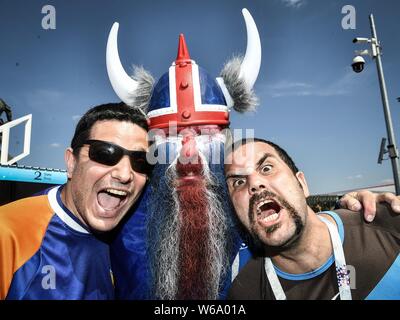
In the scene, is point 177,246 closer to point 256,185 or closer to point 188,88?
point 256,185

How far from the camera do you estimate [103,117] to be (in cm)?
220

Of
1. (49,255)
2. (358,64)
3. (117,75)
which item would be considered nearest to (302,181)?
(117,75)

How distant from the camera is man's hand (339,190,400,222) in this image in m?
1.93

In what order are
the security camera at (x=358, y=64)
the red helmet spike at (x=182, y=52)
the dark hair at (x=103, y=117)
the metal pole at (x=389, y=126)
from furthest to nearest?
1. the security camera at (x=358, y=64)
2. the metal pole at (x=389, y=126)
3. the red helmet spike at (x=182, y=52)
4. the dark hair at (x=103, y=117)

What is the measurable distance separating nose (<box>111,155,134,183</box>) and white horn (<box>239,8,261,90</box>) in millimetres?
1150

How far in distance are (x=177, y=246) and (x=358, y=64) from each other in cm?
546

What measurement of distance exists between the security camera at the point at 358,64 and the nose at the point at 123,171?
536 cm

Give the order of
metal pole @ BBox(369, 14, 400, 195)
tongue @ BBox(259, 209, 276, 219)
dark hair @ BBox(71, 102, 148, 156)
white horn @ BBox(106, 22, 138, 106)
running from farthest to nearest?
metal pole @ BBox(369, 14, 400, 195) < white horn @ BBox(106, 22, 138, 106) < dark hair @ BBox(71, 102, 148, 156) < tongue @ BBox(259, 209, 276, 219)

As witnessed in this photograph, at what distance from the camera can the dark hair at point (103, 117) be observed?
7.18 ft

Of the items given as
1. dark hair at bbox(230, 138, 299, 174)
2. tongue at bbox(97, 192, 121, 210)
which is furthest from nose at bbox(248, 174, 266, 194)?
tongue at bbox(97, 192, 121, 210)

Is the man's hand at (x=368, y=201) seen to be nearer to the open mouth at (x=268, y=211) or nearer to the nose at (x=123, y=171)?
the open mouth at (x=268, y=211)

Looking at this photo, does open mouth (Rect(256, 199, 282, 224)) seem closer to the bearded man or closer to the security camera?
the bearded man

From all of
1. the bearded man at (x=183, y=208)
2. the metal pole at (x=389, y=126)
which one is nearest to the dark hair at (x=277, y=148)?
the bearded man at (x=183, y=208)
